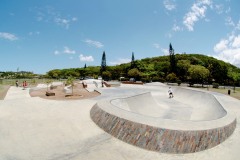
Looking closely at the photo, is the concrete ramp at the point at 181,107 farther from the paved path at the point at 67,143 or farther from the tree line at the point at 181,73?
the tree line at the point at 181,73

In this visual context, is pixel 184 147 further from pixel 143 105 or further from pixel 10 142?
pixel 143 105

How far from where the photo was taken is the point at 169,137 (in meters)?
9.11

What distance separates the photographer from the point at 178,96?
99.8 ft

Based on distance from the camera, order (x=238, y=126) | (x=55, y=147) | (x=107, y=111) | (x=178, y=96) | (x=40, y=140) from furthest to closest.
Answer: (x=178, y=96) → (x=107, y=111) → (x=238, y=126) → (x=40, y=140) → (x=55, y=147)

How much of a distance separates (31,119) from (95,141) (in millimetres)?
5879

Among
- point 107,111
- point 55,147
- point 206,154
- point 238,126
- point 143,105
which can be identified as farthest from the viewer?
point 143,105

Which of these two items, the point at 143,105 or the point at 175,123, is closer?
the point at 175,123

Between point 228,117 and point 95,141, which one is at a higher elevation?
point 228,117

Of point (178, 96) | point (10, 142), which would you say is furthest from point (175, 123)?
point (178, 96)

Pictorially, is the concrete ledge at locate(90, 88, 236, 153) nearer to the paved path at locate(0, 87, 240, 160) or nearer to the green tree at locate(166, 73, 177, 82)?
the paved path at locate(0, 87, 240, 160)

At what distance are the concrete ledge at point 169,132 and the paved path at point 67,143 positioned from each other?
29 centimetres

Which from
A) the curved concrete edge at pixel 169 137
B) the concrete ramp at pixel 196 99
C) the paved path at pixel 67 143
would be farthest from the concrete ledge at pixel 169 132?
the concrete ramp at pixel 196 99

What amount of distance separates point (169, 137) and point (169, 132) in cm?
24

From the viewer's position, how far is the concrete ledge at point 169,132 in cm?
894
